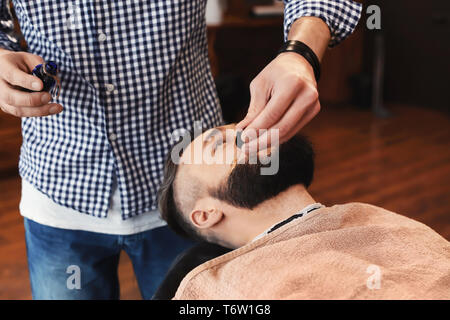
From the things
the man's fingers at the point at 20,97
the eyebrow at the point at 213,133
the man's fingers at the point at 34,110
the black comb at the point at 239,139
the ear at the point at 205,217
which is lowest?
the ear at the point at 205,217

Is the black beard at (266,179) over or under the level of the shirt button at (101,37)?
under

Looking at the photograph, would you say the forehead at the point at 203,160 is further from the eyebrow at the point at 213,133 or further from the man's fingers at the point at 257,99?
the man's fingers at the point at 257,99

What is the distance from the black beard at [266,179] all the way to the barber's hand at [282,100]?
40 cm

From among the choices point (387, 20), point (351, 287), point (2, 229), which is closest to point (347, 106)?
point (387, 20)

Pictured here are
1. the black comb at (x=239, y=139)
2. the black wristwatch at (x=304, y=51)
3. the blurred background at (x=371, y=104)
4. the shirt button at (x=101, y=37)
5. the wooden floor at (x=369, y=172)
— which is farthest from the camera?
the blurred background at (x=371, y=104)

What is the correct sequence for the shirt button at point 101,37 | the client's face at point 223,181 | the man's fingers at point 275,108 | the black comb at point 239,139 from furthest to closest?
the client's face at point 223,181 < the shirt button at point 101,37 < the black comb at point 239,139 < the man's fingers at point 275,108

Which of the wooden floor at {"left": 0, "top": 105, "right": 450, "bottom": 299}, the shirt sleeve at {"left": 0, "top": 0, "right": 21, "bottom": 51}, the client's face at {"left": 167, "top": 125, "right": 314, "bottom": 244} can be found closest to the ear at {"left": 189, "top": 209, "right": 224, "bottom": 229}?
the client's face at {"left": 167, "top": 125, "right": 314, "bottom": 244}

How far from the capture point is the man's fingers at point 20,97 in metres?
0.92

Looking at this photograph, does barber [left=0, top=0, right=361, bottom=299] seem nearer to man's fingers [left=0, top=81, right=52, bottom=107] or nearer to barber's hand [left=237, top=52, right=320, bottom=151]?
man's fingers [left=0, top=81, right=52, bottom=107]

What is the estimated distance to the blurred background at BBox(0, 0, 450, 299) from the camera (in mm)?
3246

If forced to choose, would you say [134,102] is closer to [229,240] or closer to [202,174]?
[202,174]

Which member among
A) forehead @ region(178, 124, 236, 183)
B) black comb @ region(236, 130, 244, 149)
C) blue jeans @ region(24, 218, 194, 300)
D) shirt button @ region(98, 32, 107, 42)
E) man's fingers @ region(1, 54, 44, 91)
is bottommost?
blue jeans @ region(24, 218, 194, 300)

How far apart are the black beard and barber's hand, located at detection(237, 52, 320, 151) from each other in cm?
40

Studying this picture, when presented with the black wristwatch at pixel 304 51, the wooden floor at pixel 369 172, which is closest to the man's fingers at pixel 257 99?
the black wristwatch at pixel 304 51
